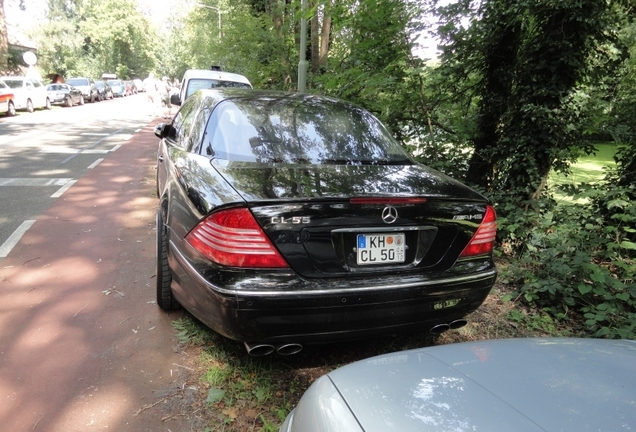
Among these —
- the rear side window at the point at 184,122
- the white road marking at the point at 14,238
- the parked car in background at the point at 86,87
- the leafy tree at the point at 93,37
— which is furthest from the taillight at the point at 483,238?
the leafy tree at the point at 93,37

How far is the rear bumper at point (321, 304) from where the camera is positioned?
7.09 ft

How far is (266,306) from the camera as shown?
2.15 m

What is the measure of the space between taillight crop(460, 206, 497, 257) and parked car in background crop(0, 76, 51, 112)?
75.1ft

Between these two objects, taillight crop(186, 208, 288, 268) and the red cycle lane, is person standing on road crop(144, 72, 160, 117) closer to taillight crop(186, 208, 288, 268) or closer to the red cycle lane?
the red cycle lane

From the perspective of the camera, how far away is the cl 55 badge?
2.16m

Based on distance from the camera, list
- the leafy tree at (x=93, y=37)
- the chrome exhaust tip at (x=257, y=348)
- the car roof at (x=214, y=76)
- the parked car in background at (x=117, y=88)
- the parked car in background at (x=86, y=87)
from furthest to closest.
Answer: the leafy tree at (x=93, y=37) → the parked car in background at (x=117, y=88) → the parked car in background at (x=86, y=87) → the car roof at (x=214, y=76) → the chrome exhaust tip at (x=257, y=348)

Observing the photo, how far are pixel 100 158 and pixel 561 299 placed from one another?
9.44 m

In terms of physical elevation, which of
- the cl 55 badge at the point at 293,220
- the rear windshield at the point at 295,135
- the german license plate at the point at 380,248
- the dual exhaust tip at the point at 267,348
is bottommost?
the dual exhaust tip at the point at 267,348

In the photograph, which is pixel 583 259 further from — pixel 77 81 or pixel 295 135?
pixel 77 81

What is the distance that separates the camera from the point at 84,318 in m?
3.29

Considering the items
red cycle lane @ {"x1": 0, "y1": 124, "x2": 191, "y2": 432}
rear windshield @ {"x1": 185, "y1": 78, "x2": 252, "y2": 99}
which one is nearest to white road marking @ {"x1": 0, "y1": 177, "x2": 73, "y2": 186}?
red cycle lane @ {"x1": 0, "y1": 124, "x2": 191, "y2": 432}

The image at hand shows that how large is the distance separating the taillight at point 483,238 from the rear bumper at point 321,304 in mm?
146

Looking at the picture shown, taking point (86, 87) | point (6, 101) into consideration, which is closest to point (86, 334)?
point (6, 101)

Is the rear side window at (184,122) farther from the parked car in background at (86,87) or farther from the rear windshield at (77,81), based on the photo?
the rear windshield at (77,81)
